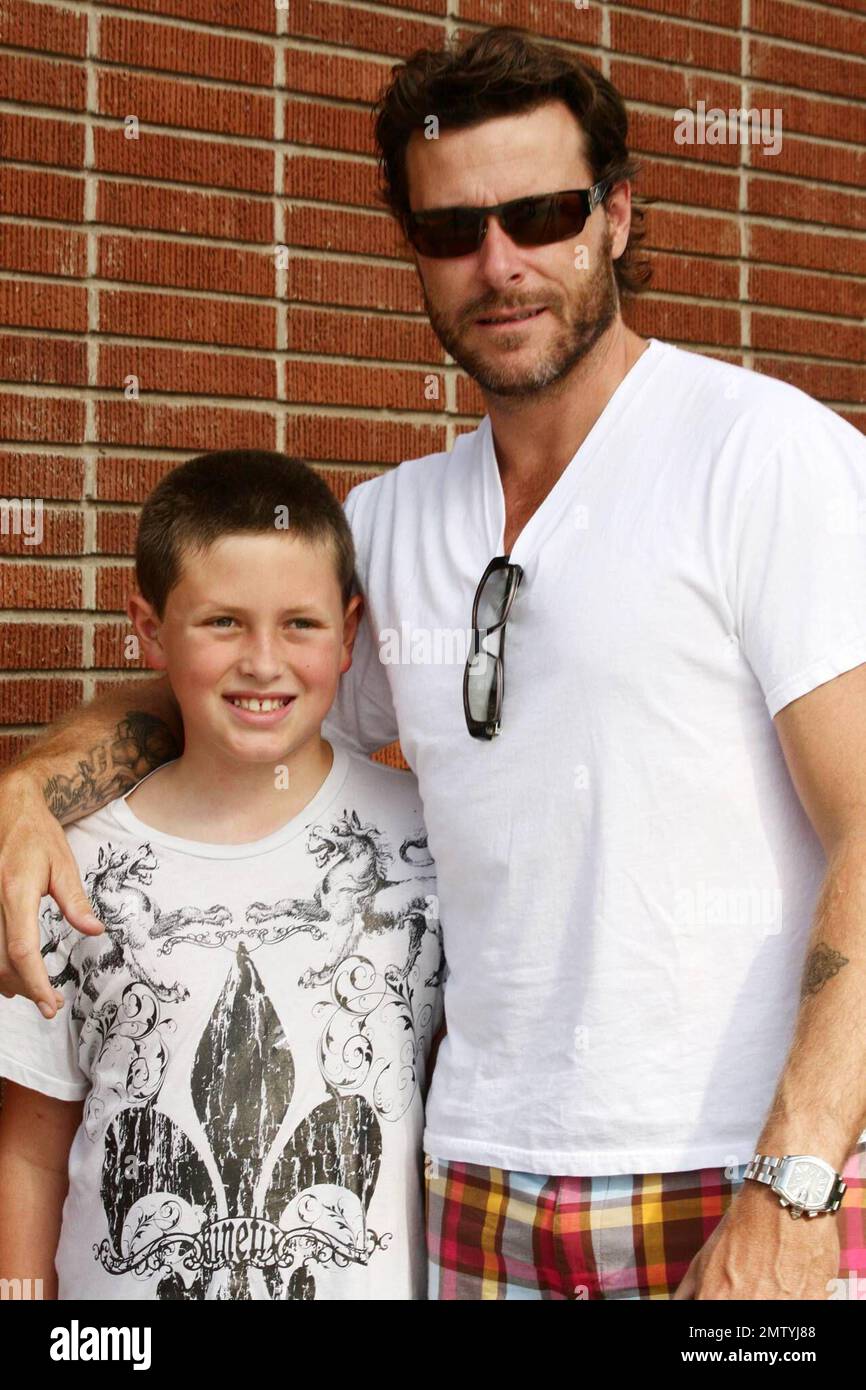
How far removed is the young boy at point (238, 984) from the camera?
2.17 meters

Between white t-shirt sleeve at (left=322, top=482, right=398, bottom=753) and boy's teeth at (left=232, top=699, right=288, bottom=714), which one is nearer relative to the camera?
boy's teeth at (left=232, top=699, right=288, bottom=714)

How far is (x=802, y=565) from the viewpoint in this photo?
1.92 m

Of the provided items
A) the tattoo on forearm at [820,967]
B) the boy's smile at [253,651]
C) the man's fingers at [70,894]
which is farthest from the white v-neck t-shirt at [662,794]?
the man's fingers at [70,894]

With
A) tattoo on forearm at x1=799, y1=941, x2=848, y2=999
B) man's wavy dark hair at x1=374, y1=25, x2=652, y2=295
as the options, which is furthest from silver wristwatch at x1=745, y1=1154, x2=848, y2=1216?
Result: man's wavy dark hair at x1=374, y1=25, x2=652, y2=295

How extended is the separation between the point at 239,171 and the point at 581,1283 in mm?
2309

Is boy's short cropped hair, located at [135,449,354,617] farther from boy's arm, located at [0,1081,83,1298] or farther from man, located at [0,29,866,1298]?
boy's arm, located at [0,1081,83,1298]

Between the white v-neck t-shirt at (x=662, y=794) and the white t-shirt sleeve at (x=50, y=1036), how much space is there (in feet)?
1.99

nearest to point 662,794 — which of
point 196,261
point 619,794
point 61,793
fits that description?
point 619,794

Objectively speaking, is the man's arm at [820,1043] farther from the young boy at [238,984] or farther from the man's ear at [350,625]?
the man's ear at [350,625]

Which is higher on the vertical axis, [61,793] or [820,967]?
[61,793]

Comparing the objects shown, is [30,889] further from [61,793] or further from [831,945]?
[831,945]

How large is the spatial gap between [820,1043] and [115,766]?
1200 mm

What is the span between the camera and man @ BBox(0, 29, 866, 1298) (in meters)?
1.90

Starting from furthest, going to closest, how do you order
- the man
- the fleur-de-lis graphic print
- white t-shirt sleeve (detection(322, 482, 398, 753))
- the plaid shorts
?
white t-shirt sleeve (detection(322, 482, 398, 753)) → the fleur-de-lis graphic print → the plaid shorts → the man
